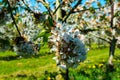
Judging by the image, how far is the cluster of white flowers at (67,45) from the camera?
229cm

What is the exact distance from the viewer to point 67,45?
2340 mm

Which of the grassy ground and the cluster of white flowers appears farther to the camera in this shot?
the grassy ground

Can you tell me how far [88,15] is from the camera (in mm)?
13117

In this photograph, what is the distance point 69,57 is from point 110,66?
9.90 m

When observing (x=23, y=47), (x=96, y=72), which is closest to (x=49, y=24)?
(x=23, y=47)

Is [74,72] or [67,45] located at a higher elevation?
[67,45]

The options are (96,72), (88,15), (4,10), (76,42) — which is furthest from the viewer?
(88,15)

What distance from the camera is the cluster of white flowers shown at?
2289 millimetres

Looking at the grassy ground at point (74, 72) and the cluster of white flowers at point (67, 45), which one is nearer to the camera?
the cluster of white flowers at point (67, 45)

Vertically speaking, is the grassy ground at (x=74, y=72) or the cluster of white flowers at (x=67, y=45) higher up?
the cluster of white flowers at (x=67, y=45)

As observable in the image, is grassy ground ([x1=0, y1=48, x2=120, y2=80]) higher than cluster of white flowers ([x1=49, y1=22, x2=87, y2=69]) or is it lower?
lower

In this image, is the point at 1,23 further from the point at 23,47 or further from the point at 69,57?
the point at 69,57

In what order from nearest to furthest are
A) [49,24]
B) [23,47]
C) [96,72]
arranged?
[49,24] → [23,47] → [96,72]

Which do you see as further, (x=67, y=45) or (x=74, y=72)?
(x=74, y=72)
